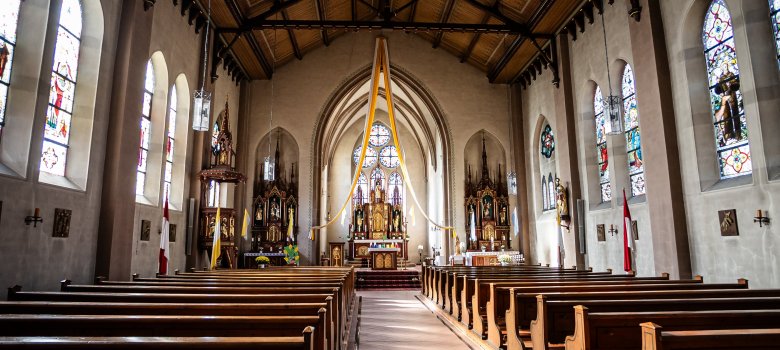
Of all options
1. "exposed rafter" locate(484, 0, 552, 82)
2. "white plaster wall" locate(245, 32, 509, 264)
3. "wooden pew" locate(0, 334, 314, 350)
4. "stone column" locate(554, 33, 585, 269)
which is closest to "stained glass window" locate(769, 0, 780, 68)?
"exposed rafter" locate(484, 0, 552, 82)

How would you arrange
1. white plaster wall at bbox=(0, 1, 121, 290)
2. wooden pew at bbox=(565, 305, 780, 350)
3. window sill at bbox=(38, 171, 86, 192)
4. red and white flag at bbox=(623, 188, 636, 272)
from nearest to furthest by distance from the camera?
wooden pew at bbox=(565, 305, 780, 350) < white plaster wall at bbox=(0, 1, 121, 290) < window sill at bbox=(38, 171, 86, 192) < red and white flag at bbox=(623, 188, 636, 272)

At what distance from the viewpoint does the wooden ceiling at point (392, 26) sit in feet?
41.0

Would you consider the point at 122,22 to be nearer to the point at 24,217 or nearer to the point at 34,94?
the point at 34,94

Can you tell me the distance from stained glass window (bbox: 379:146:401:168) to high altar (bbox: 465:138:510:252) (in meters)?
8.86

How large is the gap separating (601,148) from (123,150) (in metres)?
10.6

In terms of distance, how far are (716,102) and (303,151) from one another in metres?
12.4

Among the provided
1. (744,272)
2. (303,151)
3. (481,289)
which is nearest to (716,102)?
(744,272)

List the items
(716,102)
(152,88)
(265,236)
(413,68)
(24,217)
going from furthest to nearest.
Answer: (413,68)
(265,236)
(152,88)
(716,102)
(24,217)

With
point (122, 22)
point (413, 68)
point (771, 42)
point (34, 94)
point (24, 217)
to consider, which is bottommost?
point (24, 217)

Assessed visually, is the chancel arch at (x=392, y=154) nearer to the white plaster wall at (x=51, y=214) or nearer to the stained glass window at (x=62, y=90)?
the white plaster wall at (x=51, y=214)

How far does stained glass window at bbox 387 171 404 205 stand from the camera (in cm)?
2487

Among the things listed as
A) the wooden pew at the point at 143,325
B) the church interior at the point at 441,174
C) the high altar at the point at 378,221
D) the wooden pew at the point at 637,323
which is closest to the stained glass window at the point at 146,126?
the church interior at the point at 441,174

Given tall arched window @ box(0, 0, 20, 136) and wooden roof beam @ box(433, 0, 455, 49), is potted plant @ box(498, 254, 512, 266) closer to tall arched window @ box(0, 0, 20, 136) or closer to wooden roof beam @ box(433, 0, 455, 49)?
wooden roof beam @ box(433, 0, 455, 49)

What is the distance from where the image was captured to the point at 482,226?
16.4 meters
